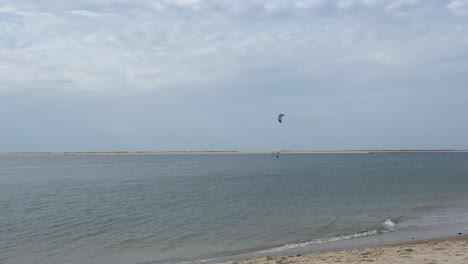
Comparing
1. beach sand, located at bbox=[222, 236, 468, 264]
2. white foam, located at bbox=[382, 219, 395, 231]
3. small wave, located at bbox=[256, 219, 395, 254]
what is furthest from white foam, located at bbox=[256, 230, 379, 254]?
beach sand, located at bbox=[222, 236, 468, 264]

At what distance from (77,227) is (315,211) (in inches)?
537

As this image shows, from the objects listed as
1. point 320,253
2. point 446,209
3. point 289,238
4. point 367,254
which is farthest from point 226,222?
point 446,209

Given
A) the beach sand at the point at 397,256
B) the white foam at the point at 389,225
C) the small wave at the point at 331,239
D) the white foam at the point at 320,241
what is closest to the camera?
the beach sand at the point at 397,256

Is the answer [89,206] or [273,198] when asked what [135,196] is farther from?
[273,198]

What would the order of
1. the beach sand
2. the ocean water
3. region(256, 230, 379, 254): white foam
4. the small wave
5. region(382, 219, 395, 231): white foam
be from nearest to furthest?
the beach sand
region(256, 230, 379, 254): white foam
the small wave
the ocean water
region(382, 219, 395, 231): white foam

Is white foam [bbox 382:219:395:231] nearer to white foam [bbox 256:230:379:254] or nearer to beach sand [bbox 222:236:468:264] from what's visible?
white foam [bbox 256:230:379:254]

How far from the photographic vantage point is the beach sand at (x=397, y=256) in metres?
12.2

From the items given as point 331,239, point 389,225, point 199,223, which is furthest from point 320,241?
point 199,223

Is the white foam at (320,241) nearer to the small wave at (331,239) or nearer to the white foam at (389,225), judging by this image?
the small wave at (331,239)

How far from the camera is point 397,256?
13.2 m

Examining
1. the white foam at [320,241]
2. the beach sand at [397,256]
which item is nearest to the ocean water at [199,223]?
the white foam at [320,241]

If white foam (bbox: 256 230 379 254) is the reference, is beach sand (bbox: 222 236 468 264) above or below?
above

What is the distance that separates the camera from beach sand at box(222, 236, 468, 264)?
482 inches

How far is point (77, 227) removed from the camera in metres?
23.6
